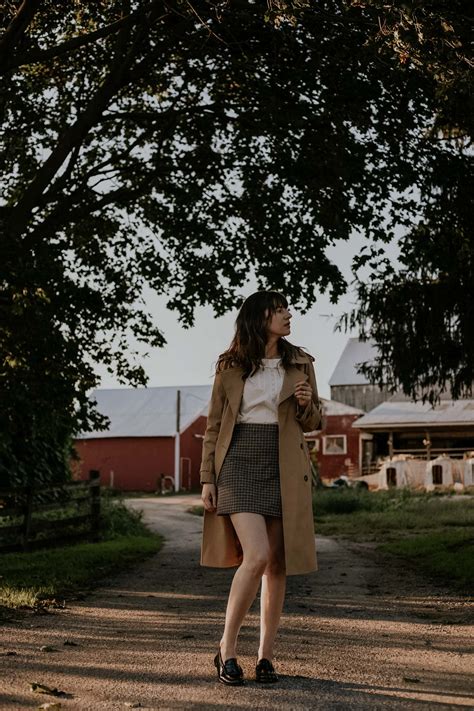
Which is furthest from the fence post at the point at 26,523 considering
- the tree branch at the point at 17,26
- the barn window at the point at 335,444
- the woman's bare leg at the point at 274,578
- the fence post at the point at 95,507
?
the barn window at the point at 335,444

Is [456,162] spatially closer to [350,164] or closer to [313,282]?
[350,164]

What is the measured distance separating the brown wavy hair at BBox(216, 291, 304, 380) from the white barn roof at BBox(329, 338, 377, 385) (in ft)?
133

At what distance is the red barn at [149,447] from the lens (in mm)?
45469

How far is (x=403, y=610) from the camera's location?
775cm

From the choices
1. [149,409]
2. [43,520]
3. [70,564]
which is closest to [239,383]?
[70,564]

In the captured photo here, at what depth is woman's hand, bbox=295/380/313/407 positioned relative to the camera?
480 cm

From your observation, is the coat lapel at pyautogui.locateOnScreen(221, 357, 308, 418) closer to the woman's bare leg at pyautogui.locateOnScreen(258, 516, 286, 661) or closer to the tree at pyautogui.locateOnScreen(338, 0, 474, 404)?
the woman's bare leg at pyautogui.locateOnScreen(258, 516, 286, 661)

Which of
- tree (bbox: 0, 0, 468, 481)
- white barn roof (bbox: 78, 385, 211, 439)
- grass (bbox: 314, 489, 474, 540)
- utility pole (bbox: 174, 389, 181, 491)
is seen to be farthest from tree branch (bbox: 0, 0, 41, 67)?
utility pole (bbox: 174, 389, 181, 491)

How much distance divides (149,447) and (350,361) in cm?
1168

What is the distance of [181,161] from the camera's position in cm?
1356

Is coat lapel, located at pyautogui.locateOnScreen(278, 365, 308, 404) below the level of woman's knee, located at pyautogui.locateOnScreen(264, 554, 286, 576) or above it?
above

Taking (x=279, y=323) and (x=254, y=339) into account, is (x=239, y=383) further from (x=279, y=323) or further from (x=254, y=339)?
(x=279, y=323)

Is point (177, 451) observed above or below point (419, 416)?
below

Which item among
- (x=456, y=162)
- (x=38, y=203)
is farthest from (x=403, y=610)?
(x=38, y=203)
